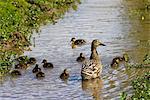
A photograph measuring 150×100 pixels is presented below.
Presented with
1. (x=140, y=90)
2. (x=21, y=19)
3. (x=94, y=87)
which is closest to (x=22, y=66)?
(x=94, y=87)

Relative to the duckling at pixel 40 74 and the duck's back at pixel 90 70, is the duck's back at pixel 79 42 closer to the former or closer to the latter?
the duckling at pixel 40 74

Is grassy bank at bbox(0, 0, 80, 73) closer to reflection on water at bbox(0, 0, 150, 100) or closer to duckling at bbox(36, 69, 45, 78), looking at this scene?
reflection on water at bbox(0, 0, 150, 100)

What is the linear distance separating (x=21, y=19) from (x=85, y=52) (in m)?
5.51

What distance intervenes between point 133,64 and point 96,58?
4.76 feet

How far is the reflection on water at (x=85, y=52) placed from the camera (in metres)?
15.0

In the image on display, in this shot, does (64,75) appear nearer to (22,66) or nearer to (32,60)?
(22,66)

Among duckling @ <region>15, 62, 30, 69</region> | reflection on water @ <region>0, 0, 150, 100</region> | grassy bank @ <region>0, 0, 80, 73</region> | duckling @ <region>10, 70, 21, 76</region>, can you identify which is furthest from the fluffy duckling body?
duckling @ <region>10, 70, 21, 76</region>

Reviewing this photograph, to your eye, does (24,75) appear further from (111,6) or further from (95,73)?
(111,6)

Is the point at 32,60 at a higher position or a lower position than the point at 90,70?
higher

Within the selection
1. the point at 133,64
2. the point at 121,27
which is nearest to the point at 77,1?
the point at 121,27

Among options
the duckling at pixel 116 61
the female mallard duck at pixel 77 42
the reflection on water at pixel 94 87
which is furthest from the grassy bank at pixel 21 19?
the duckling at pixel 116 61

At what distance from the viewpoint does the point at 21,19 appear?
25.2 meters

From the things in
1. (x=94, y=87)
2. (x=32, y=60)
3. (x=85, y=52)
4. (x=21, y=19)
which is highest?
(x=21, y=19)

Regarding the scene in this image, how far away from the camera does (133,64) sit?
58.5 ft
